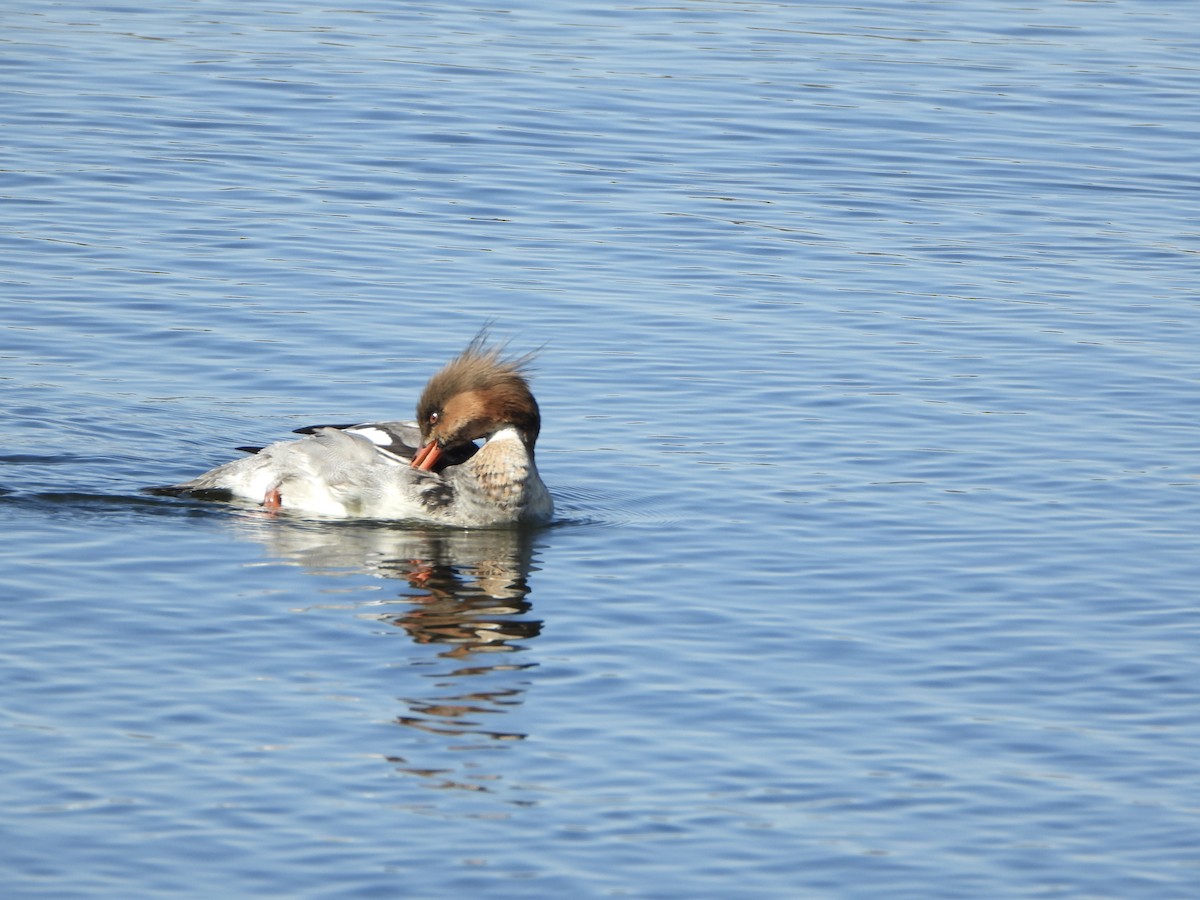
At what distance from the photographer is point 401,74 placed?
25.4 m

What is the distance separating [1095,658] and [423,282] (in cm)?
852

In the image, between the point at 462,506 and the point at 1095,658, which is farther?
the point at 462,506

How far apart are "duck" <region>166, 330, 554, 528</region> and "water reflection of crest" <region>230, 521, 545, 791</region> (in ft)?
0.50

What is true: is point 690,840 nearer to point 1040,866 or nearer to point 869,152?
point 1040,866

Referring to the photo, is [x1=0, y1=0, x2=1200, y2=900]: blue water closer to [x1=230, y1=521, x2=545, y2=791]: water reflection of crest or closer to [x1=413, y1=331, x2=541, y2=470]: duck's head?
[x1=230, y1=521, x2=545, y2=791]: water reflection of crest

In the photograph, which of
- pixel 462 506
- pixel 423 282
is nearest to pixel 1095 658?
pixel 462 506

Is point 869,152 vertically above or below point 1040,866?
above

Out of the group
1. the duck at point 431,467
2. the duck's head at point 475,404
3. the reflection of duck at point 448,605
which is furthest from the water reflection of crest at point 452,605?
the duck's head at point 475,404

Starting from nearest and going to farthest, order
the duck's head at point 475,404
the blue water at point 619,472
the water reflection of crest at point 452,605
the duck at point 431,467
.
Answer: the blue water at point 619,472 < the water reflection of crest at point 452,605 < the duck at point 431,467 < the duck's head at point 475,404

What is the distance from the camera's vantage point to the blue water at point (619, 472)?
27.7 ft

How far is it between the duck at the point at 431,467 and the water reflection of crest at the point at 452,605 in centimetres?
15

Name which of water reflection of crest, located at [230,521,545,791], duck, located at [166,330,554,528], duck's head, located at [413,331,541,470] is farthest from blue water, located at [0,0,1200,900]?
duck's head, located at [413,331,541,470]

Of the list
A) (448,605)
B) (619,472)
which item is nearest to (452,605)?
(448,605)

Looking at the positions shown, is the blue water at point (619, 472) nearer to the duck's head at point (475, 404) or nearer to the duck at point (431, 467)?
the duck at point (431, 467)
